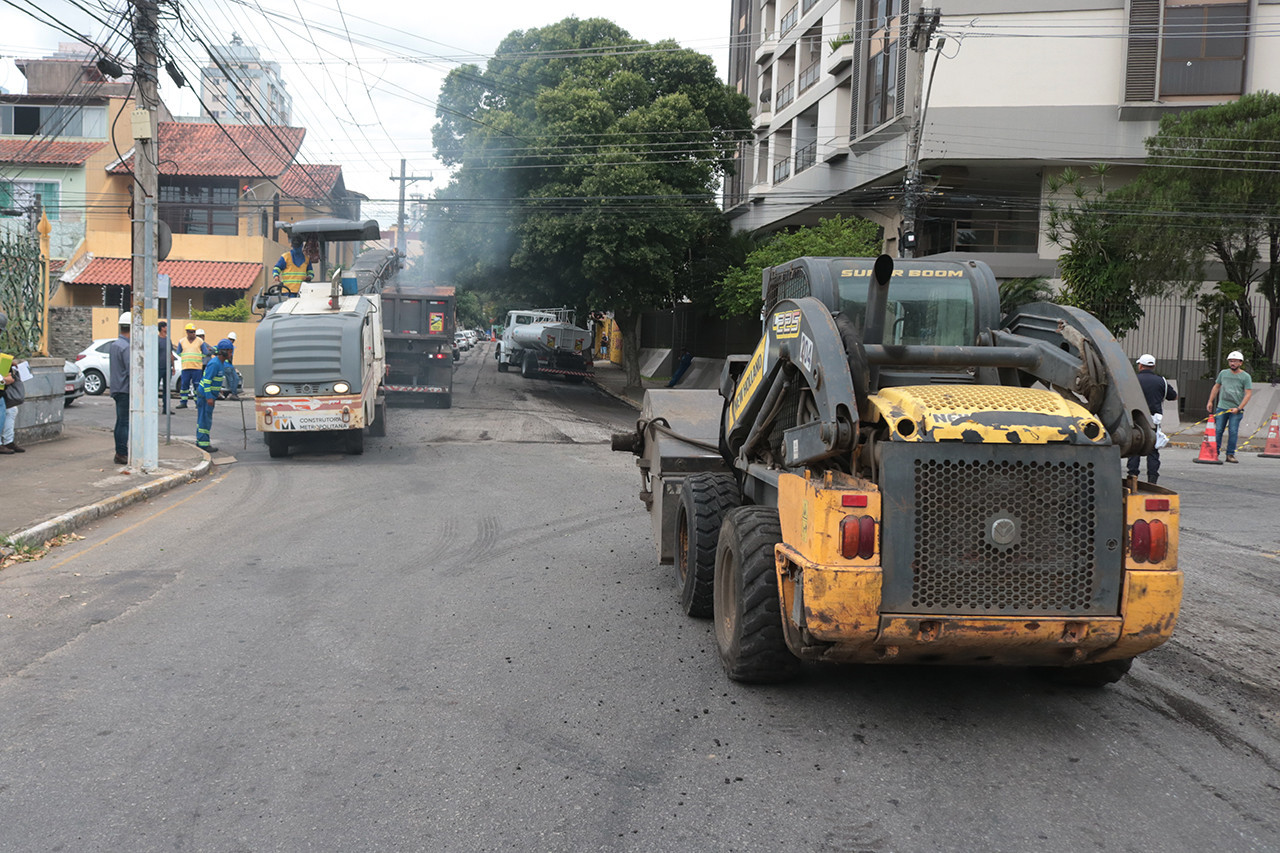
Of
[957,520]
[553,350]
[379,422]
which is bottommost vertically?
[379,422]

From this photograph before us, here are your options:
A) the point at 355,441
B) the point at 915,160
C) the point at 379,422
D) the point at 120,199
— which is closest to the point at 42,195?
the point at 120,199

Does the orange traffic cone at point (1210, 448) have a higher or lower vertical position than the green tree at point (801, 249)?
lower

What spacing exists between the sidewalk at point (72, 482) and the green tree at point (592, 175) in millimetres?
16695

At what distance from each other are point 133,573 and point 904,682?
Result: 5970mm

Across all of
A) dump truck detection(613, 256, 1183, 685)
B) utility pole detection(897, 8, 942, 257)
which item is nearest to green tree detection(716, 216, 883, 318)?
utility pole detection(897, 8, 942, 257)

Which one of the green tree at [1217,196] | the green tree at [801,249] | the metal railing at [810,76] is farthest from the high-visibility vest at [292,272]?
the metal railing at [810,76]

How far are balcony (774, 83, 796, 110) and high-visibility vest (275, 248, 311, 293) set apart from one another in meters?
27.6

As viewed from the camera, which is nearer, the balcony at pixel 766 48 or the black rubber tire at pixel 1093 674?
the black rubber tire at pixel 1093 674

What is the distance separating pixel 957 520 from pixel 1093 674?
1.53m

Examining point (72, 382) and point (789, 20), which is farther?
point (789, 20)

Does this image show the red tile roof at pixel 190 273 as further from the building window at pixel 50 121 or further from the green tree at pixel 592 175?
the green tree at pixel 592 175

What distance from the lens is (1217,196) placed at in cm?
2425

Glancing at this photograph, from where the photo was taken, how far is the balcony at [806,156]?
38.6 m

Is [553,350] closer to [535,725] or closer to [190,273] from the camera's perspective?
[190,273]
